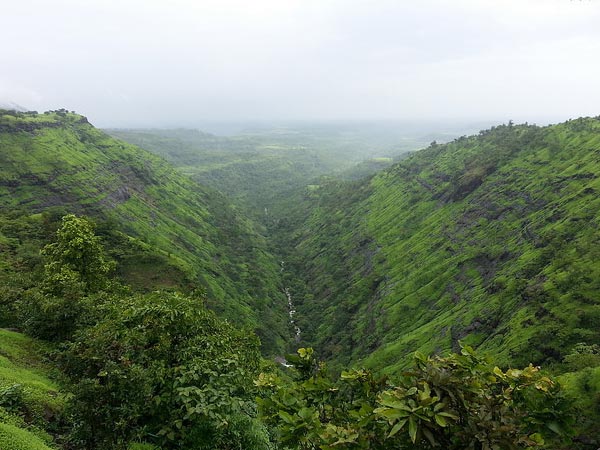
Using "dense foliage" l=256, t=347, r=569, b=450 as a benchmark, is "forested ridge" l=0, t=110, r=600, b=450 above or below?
below

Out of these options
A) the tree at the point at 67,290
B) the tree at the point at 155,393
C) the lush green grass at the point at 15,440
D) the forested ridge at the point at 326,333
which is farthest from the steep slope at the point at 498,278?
the lush green grass at the point at 15,440

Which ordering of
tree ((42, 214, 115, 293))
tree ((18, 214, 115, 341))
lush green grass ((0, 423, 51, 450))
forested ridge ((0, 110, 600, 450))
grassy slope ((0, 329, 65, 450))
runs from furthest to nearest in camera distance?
tree ((42, 214, 115, 293)) < tree ((18, 214, 115, 341)) < grassy slope ((0, 329, 65, 450)) < lush green grass ((0, 423, 51, 450)) < forested ridge ((0, 110, 600, 450))

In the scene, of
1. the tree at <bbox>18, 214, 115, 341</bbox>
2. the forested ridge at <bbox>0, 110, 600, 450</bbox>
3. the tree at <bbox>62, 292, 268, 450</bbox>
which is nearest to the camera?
the forested ridge at <bbox>0, 110, 600, 450</bbox>

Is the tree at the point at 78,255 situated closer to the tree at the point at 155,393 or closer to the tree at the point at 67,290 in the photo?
the tree at the point at 67,290

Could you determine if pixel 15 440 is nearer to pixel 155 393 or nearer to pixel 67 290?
pixel 155 393

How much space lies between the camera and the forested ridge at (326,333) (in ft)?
36.6

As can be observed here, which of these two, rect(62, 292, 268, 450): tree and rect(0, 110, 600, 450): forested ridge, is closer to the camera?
rect(0, 110, 600, 450): forested ridge

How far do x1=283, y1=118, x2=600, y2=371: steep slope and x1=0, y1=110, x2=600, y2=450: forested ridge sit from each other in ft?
2.31

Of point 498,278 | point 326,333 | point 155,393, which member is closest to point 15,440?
point 155,393

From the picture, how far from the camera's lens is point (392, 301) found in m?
158

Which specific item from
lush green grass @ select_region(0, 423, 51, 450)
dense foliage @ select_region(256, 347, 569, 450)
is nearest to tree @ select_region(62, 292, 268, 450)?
lush green grass @ select_region(0, 423, 51, 450)

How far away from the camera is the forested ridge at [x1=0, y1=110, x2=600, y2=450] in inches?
440

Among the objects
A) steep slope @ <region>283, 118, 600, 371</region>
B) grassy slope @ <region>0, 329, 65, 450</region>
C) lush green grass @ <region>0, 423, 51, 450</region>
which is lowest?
steep slope @ <region>283, 118, 600, 371</region>

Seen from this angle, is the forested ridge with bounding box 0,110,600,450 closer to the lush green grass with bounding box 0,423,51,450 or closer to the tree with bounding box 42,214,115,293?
the lush green grass with bounding box 0,423,51,450
